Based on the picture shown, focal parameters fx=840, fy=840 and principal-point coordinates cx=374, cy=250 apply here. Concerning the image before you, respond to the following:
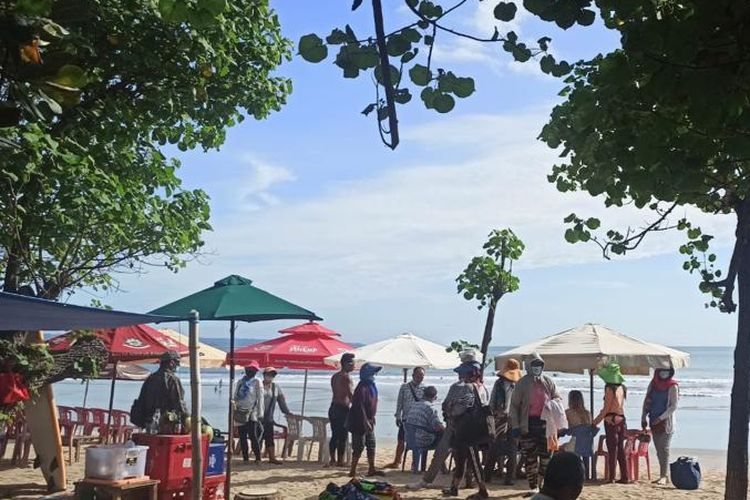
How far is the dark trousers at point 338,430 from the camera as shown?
1252 centimetres

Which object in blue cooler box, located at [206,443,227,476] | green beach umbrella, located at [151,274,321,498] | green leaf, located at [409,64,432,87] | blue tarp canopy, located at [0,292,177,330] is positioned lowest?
blue cooler box, located at [206,443,227,476]

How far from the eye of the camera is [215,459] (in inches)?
316

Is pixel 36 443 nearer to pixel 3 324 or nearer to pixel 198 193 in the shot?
pixel 198 193

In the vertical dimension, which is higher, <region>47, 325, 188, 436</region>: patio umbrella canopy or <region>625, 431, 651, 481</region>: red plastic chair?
<region>47, 325, 188, 436</region>: patio umbrella canopy

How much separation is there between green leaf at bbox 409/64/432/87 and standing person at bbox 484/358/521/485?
306 inches

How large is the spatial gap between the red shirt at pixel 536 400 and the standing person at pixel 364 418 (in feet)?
7.89

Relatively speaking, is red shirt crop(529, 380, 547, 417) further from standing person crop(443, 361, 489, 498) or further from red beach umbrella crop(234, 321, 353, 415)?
red beach umbrella crop(234, 321, 353, 415)

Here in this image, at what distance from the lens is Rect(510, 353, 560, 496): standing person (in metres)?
9.90

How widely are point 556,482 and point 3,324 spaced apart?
3.95 meters

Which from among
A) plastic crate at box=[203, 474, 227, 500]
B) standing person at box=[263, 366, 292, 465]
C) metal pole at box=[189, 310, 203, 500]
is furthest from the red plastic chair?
metal pole at box=[189, 310, 203, 500]

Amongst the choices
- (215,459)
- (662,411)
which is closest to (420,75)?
(215,459)

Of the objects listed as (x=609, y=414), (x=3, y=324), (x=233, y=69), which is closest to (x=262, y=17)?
(x=233, y=69)

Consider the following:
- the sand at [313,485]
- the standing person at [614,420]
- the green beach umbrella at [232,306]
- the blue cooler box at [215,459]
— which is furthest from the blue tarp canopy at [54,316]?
the standing person at [614,420]

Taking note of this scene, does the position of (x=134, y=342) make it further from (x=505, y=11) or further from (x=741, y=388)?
(x=505, y=11)
